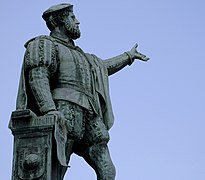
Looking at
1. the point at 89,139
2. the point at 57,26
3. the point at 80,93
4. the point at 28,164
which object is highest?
the point at 57,26

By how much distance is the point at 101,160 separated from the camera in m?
10.9

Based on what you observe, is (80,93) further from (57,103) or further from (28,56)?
(28,56)

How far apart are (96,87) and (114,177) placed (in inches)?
69.0

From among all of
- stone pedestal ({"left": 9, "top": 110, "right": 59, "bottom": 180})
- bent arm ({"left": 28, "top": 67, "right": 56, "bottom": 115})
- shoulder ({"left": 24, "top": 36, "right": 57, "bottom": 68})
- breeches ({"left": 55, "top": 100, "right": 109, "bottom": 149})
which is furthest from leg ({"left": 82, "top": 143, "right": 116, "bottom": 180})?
shoulder ({"left": 24, "top": 36, "right": 57, "bottom": 68})

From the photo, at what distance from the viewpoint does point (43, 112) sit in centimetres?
1037

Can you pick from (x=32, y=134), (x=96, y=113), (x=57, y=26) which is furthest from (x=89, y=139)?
(x=57, y=26)

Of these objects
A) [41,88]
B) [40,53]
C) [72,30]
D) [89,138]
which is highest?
[72,30]

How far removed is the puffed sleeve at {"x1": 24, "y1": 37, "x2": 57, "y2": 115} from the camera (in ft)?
34.3

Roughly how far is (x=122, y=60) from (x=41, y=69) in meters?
2.31

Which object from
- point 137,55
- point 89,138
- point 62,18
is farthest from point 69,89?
point 137,55

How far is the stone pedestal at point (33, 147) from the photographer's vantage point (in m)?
9.87

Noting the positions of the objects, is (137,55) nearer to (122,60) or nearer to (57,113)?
(122,60)

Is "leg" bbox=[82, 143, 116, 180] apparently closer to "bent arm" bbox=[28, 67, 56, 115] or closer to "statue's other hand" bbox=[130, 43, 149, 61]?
"bent arm" bbox=[28, 67, 56, 115]

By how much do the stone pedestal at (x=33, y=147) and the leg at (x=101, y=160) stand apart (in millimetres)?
972
